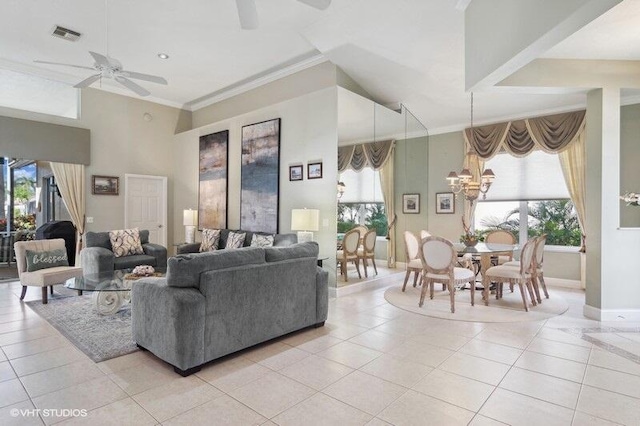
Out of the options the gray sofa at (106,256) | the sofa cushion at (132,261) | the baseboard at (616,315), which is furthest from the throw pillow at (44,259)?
the baseboard at (616,315)

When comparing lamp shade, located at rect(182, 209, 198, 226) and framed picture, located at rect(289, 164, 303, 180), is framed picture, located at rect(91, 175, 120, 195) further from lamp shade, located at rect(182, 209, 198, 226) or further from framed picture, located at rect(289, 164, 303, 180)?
framed picture, located at rect(289, 164, 303, 180)

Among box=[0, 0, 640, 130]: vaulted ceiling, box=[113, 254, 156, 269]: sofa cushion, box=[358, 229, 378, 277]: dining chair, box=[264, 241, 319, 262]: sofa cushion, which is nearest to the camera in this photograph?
box=[264, 241, 319, 262]: sofa cushion

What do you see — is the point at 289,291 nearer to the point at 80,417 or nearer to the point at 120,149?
the point at 80,417

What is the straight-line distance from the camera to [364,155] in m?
5.95

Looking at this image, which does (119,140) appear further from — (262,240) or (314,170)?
(314,170)

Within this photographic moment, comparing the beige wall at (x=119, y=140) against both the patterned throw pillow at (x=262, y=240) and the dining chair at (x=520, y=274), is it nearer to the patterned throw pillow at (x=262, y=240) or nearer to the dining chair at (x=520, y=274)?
the patterned throw pillow at (x=262, y=240)

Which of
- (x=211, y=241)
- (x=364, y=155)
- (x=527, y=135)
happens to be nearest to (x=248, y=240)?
(x=211, y=241)

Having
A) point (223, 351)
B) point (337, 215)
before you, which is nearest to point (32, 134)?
point (337, 215)

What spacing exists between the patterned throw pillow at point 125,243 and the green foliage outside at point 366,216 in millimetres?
3806

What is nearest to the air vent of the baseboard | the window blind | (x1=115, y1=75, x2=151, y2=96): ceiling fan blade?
(x1=115, y1=75, x2=151, y2=96): ceiling fan blade

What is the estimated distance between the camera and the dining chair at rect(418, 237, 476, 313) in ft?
15.6

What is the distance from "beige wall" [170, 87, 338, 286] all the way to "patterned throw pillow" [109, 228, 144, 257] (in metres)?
1.74

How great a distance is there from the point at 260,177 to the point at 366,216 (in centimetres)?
214

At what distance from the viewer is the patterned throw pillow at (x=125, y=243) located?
6180 mm
